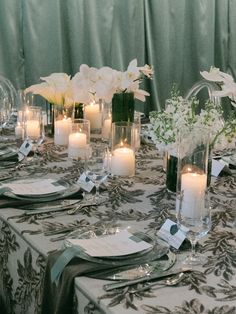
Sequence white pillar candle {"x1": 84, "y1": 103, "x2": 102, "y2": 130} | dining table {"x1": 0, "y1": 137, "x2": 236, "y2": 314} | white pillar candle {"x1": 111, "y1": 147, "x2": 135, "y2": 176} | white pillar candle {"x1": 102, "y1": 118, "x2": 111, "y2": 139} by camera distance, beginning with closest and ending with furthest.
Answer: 1. dining table {"x1": 0, "y1": 137, "x2": 236, "y2": 314}
2. white pillar candle {"x1": 111, "y1": 147, "x2": 135, "y2": 176}
3. white pillar candle {"x1": 102, "y1": 118, "x2": 111, "y2": 139}
4. white pillar candle {"x1": 84, "y1": 103, "x2": 102, "y2": 130}

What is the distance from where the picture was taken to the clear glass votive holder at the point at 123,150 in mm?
1916

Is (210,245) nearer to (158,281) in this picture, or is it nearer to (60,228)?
(158,281)

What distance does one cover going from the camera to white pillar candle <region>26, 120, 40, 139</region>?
7.68ft

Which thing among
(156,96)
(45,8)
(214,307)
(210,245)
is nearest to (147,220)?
(210,245)

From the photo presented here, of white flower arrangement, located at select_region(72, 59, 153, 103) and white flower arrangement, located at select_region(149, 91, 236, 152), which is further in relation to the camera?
white flower arrangement, located at select_region(72, 59, 153, 103)

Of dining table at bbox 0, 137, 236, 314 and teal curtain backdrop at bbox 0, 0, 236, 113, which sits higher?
teal curtain backdrop at bbox 0, 0, 236, 113

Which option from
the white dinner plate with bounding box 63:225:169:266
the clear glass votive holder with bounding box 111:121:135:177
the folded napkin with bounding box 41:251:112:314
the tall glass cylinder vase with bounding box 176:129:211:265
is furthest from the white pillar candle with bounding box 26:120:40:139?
→ the folded napkin with bounding box 41:251:112:314

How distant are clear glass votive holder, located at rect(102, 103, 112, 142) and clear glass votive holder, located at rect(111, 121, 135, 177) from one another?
1.64ft

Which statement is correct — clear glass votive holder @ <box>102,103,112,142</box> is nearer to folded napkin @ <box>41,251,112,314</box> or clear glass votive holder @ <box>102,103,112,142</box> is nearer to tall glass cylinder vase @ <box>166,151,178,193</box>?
tall glass cylinder vase @ <box>166,151,178,193</box>

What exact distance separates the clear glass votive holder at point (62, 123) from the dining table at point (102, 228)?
301mm

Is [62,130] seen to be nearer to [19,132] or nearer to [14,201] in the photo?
[19,132]

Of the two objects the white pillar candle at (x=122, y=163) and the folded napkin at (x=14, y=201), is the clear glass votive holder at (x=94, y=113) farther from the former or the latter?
the folded napkin at (x=14, y=201)

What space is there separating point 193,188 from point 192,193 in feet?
0.39

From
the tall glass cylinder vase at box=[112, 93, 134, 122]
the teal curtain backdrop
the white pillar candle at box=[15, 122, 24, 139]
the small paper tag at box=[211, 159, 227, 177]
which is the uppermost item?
the teal curtain backdrop
